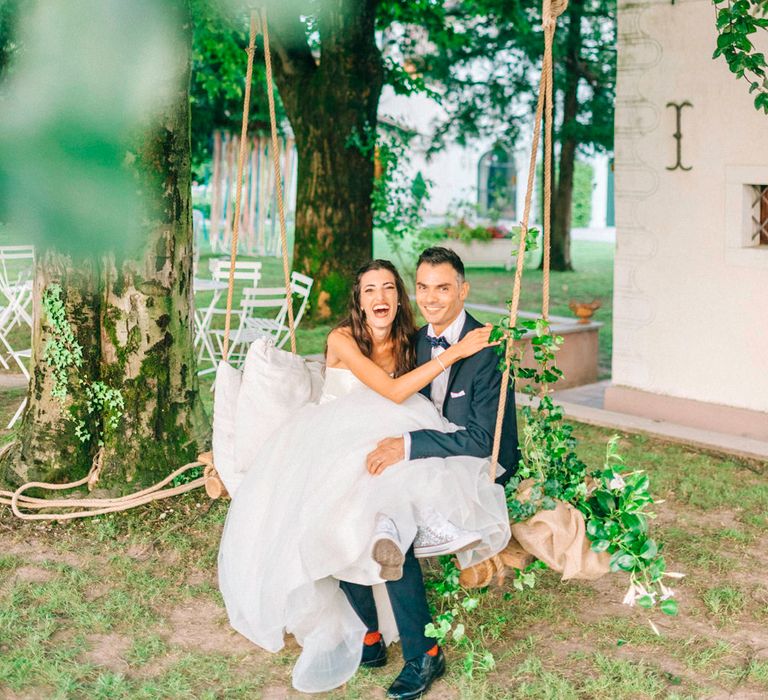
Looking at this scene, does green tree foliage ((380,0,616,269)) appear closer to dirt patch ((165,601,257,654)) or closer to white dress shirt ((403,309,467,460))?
white dress shirt ((403,309,467,460))

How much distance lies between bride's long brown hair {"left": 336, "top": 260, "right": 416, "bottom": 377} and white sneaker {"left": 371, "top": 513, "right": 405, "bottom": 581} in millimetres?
772

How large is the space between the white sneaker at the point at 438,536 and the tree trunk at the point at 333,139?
22.3 feet

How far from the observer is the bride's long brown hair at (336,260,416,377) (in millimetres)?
3479

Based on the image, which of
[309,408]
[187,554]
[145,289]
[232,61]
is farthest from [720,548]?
[232,61]

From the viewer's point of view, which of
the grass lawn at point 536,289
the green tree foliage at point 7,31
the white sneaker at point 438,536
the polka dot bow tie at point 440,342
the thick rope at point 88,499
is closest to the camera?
the white sneaker at point 438,536

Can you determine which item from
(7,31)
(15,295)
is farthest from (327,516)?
(15,295)

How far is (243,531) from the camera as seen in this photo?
3.37m

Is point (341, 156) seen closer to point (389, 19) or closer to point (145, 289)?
point (389, 19)

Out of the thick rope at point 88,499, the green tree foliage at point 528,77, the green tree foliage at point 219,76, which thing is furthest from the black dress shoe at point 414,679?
the green tree foliage at point 528,77

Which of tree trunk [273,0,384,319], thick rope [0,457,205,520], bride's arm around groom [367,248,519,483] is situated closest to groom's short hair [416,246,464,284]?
bride's arm around groom [367,248,519,483]

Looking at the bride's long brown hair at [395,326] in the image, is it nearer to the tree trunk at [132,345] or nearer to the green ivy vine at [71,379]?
the tree trunk at [132,345]

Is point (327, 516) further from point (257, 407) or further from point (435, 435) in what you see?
point (257, 407)

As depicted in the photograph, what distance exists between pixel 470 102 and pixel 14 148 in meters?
13.2

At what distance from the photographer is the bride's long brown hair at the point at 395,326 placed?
11.4 feet
